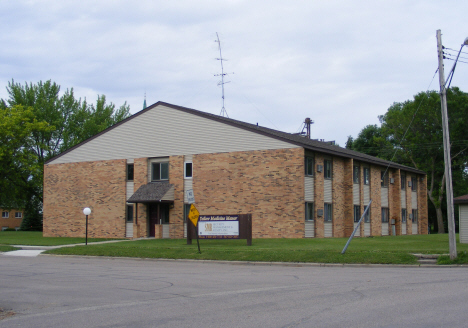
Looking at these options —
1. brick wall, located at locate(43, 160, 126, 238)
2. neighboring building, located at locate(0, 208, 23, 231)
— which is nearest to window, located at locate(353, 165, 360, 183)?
brick wall, located at locate(43, 160, 126, 238)

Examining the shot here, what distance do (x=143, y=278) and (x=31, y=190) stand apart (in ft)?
145

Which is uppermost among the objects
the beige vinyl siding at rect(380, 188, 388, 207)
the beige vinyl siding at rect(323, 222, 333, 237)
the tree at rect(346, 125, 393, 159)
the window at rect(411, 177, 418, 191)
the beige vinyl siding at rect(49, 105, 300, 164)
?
the tree at rect(346, 125, 393, 159)

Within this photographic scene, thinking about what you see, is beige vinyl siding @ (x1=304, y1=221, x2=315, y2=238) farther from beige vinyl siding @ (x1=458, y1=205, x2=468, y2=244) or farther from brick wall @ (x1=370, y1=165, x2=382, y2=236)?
brick wall @ (x1=370, y1=165, x2=382, y2=236)

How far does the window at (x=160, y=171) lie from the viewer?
35656 millimetres

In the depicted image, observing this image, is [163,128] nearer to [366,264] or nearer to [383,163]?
[383,163]

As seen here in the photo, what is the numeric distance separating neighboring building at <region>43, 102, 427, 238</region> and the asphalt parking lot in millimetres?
14013

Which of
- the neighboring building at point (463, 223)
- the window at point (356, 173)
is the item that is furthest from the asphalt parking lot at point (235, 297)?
the window at point (356, 173)

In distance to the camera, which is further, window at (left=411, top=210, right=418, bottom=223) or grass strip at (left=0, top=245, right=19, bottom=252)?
window at (left=411, top=210, right=418, bottom=223)

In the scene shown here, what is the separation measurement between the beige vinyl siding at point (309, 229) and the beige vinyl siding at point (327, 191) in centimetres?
237

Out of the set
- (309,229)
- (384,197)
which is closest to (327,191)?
(309,229)

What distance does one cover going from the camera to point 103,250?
23.9 meters

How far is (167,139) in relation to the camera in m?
35.3

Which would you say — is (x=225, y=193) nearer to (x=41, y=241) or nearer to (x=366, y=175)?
(x=41, y=241)

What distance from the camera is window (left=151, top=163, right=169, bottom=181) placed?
3566 cm
